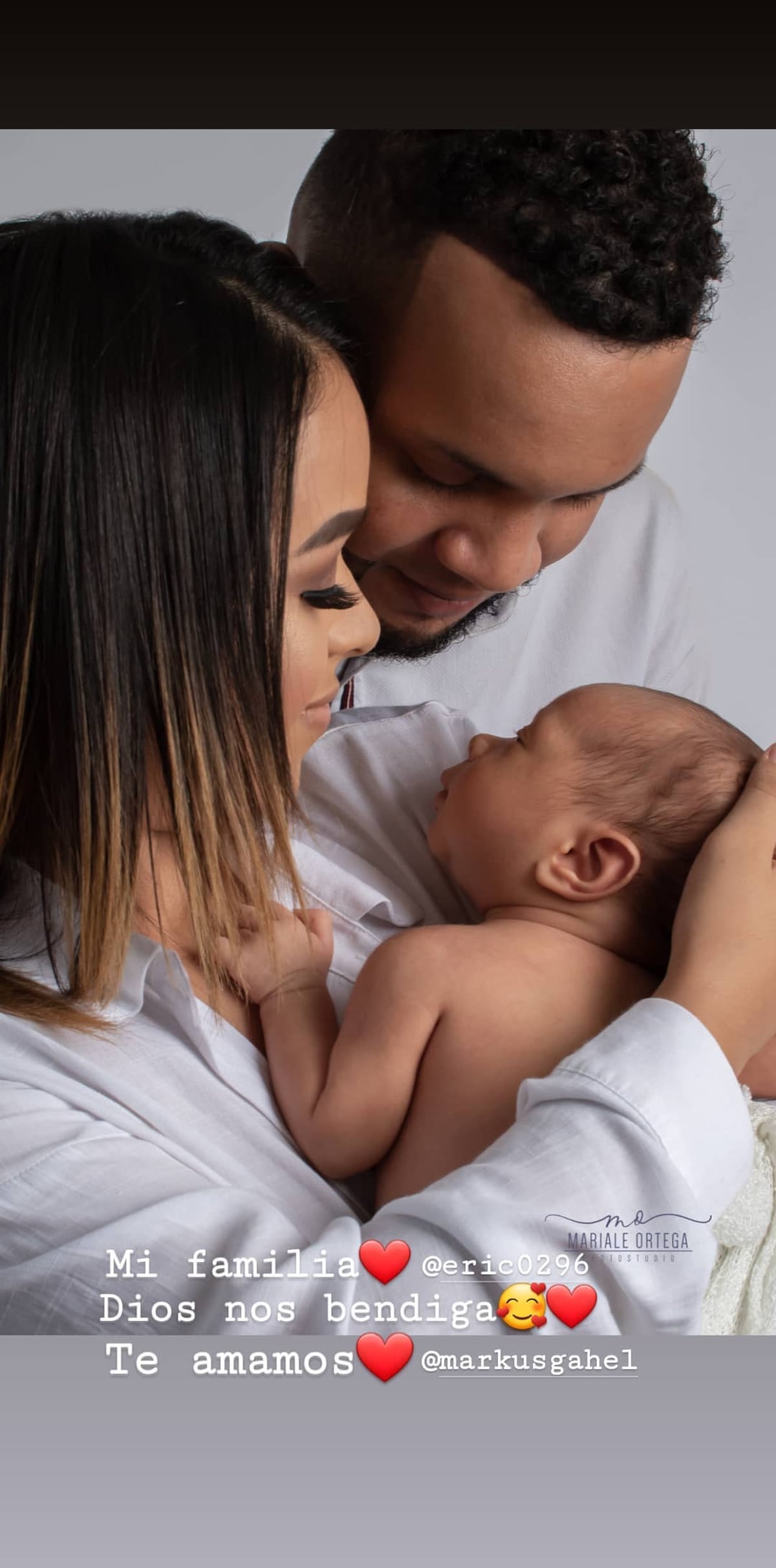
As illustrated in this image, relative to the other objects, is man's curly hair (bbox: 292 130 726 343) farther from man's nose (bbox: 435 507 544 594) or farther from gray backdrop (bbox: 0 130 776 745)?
man's nose (bbox: 435 507 544 594)

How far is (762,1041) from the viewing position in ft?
3.48

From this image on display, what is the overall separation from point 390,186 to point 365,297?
10 centimetres

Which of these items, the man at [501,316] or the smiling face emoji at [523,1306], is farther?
the man at [501,316]

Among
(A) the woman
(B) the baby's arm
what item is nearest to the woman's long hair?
(A) the woman

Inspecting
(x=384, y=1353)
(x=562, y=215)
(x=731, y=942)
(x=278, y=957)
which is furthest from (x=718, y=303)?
(x=384, y=1353)

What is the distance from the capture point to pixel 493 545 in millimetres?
1313

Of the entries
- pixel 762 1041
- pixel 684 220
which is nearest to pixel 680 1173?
pixel 762 1041

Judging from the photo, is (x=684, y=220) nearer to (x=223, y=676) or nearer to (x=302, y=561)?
(x=302, y=561)

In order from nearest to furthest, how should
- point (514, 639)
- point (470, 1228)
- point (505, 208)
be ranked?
point (470, 1228) → point (505, 208) → point (514, 639)

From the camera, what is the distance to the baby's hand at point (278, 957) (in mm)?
1141

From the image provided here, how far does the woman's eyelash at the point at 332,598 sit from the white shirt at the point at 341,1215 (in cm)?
31

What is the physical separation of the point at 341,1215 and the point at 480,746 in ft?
1.55

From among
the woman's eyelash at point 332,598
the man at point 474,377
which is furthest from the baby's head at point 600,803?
the woman's eyelash at point 332,598

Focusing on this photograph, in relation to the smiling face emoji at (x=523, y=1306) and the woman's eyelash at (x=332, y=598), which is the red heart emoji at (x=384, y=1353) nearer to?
the smiling face emoji at (x=523, y=1306)
